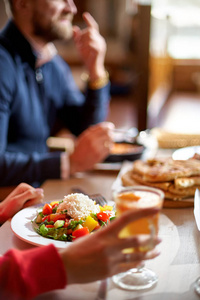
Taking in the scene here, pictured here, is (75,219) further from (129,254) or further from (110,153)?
(110,153)

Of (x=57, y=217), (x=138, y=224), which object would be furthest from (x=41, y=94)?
(x=138, y=224)

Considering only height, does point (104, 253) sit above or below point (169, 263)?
above

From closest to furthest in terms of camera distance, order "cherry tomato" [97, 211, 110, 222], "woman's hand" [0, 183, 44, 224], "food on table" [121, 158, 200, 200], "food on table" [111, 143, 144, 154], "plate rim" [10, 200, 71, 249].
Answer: "plate rim" [10, 200, 71, 249] → "cherry tomato" [97, 211, 110, 222] → "woman's hand" [0, 183, 44, 224] → "food on table" [121, 158, 200, 200] → "food on table" [111, 143, 144, 154]

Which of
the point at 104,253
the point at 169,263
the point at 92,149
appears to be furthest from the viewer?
the point at 92,149

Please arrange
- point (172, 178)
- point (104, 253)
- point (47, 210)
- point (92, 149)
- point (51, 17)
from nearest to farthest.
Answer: point (104, 253) → point (47, 210) → point (172, 178) → point (92, 149) → point (51, 17)

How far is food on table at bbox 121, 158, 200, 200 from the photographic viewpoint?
131 cm

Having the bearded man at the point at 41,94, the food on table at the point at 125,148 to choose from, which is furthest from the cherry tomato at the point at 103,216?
the food on table at the point at 125,148

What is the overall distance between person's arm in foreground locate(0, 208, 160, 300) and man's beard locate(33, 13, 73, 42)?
1.54 meters

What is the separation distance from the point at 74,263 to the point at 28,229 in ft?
1.02

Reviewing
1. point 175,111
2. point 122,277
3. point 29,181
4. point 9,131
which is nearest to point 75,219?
point 122,277

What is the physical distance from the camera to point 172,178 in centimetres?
132

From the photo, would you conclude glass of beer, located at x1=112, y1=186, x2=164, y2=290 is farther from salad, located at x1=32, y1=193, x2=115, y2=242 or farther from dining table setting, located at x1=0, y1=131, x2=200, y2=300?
salad, located at x1=32, y1=193, x2=115, y2=242

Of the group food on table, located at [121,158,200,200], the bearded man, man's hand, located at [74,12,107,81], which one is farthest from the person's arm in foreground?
man's hand, located at [74,12,107,81]

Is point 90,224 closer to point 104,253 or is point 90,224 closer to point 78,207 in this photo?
point 78,207
